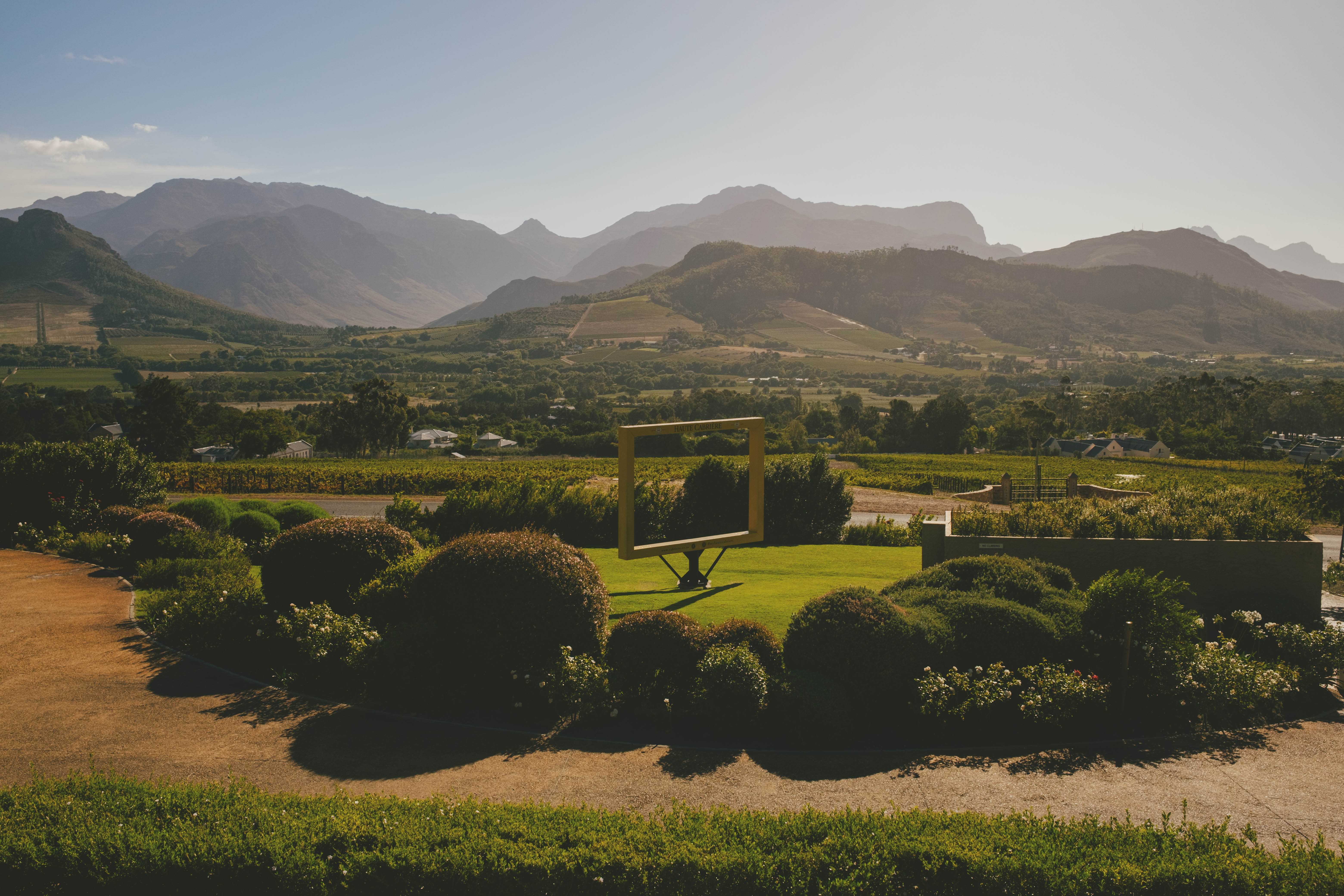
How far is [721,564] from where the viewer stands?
1385 centimetres

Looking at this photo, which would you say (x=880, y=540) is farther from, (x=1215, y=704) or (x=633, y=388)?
(x=633, y=388)

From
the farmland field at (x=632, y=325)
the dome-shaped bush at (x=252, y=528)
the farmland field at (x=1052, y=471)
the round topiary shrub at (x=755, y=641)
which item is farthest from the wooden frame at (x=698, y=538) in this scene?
the farmland field at (x=632, y=325)

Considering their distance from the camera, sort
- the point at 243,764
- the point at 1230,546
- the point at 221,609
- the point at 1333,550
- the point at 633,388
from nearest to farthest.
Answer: the point at 243,764 → the point at 221,609 → the point at 1230,546 → the point at 1333,550 → the point at 633,388

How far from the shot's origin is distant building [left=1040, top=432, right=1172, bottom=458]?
5938cm

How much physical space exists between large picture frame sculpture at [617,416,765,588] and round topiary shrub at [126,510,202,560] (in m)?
8.49

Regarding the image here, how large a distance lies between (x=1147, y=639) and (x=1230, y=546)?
4642 mm

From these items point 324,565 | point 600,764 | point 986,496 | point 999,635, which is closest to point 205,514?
point 324,565

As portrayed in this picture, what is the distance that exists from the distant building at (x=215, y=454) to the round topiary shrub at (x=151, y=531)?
48.9 meters

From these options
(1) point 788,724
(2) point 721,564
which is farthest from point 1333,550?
(1) point 788,724

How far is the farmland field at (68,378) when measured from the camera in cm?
10306

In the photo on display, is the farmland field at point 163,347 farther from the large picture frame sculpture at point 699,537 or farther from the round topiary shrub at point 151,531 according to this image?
the large picture frame sculpture at point 699,537

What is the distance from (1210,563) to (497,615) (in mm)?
9962

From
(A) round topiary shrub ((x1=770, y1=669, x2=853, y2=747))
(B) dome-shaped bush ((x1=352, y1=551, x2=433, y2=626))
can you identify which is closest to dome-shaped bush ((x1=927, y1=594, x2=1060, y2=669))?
(A) round topiary shrub ((x1=770, y1=669, x2=853, y2=747))

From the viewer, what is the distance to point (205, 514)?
15242mm
